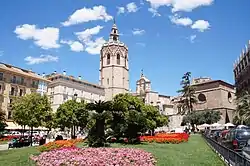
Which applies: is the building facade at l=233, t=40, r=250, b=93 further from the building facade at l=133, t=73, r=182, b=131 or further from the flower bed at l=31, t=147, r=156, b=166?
the flower bed at l=31, t=147, r=156, b=166

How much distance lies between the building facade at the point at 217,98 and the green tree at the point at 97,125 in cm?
5350

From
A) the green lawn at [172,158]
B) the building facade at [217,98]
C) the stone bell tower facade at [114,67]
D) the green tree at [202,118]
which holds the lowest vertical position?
the green lawn at [172,158]

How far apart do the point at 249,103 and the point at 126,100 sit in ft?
74.0

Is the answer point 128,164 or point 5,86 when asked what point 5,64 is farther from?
point 128,164

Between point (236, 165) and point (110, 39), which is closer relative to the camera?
point (236, 165)

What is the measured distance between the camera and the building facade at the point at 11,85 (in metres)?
52.8

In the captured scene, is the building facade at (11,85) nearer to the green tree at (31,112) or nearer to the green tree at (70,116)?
the green tree at (70,116)

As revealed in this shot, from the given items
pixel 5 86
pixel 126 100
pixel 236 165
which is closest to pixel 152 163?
pixel 236 165

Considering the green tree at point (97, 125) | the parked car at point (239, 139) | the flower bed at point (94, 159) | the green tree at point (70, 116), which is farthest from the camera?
the green tree at point (70, 116)

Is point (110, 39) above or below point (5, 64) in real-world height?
above

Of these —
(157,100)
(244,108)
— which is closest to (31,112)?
(244,108)

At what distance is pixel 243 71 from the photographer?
59469mm

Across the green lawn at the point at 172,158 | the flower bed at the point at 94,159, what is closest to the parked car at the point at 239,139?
the green lawn at the point at 172,158

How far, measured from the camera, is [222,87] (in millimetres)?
69750
